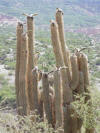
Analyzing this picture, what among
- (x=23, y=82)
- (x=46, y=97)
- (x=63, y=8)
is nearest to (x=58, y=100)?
(x=46, y=97)

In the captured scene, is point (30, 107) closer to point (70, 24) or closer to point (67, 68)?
point (67, 68)

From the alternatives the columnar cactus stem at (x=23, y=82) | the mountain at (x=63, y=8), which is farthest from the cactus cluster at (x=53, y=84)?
the mountain at (x=63, y=8)

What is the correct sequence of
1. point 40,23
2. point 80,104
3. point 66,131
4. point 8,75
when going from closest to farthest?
point 80,104 → point 66,131 → point 8,75 → point 40,23

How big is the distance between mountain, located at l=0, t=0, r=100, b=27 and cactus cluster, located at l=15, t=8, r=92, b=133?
81.3 m

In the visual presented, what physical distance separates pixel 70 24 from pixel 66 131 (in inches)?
3287

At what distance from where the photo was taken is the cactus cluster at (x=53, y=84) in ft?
25.8

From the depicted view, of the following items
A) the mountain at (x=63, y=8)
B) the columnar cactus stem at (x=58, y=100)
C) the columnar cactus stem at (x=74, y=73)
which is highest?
the mountain at (x=63, y=8)

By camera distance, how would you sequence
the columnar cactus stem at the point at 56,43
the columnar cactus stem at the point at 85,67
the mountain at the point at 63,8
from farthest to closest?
the mountain at the point at 63,8 < the columnar cactus stem at the point at 85,67 < the columnar cactus stem at the point at 56,43

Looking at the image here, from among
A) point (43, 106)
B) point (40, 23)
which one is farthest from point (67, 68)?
point (40, 23)

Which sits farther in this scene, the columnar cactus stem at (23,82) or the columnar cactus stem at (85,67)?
the columnar cactus stem at (85,67)

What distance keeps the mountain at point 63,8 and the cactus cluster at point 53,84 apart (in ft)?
267

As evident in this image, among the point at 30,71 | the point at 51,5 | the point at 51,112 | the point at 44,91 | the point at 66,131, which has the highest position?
the point at 51,5

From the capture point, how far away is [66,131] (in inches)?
330

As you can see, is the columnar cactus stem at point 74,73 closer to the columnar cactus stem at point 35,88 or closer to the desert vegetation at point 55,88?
the desert vegetation at point 55,88
